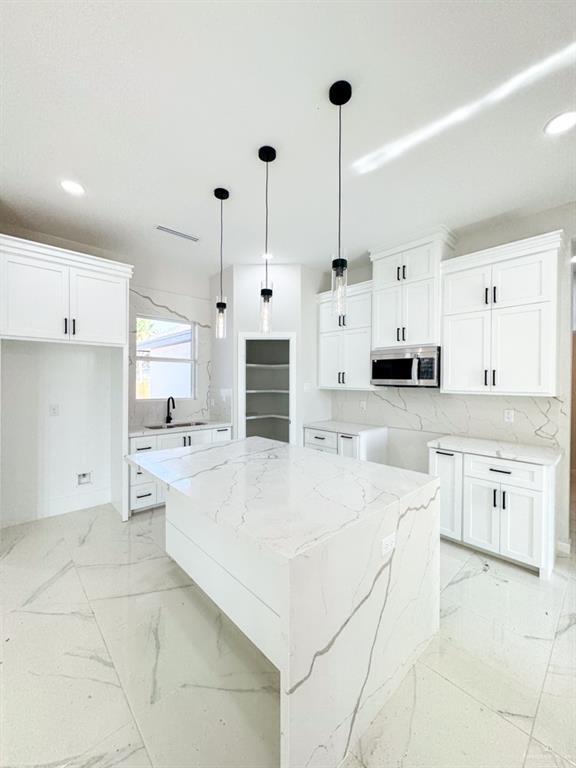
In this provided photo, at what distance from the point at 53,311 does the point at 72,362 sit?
79cm

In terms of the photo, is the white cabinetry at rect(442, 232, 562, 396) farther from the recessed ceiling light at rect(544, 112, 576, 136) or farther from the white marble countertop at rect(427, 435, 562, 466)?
the recessed ceiling light at rect(544, 112, 576, 136)

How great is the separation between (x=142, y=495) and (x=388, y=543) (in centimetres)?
288

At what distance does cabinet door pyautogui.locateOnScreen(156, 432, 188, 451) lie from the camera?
354 cm

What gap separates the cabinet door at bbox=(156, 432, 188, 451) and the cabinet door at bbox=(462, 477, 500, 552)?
9.11 feet

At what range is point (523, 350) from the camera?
2.67 meters

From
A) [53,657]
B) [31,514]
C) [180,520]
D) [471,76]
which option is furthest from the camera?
[31,514]

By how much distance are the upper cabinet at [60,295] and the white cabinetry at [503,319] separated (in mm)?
3210

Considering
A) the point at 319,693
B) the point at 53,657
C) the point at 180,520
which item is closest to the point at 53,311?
the point at 180,520

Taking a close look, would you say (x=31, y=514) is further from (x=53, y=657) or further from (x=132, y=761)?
(x=132, y=761)

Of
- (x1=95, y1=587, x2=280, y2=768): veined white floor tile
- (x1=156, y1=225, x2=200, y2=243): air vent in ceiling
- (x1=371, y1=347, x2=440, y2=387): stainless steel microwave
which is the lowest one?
(x1=95, y1=587, x2=280, y2=768): veined white floor tile

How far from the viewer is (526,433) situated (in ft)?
9.46

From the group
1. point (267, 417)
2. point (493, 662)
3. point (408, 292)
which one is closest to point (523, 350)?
point (408, 292)

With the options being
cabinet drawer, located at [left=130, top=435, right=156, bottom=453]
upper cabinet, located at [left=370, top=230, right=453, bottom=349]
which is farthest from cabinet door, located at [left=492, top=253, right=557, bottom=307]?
cabinet drawer, located at [left=130, top=435, right=156, bottom=453]

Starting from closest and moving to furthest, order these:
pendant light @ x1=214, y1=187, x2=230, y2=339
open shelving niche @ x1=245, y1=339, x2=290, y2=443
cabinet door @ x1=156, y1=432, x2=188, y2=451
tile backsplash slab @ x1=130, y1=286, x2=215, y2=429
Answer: pendant light @ x1=214, y1=187, x2=230, y2=339, cabinet door @ x1=156, y1=432, x2=188, y2=451, tile backsplash slab @ x1=130, y1=286, x2=215, y2=429, open shelving niche @ x1=245, y1=339, x2=290, y2=443
